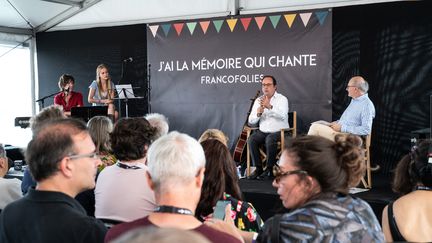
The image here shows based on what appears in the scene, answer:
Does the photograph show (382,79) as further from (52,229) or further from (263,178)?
(52,229)

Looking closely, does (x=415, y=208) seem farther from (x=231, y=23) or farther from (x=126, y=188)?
(x=231, y=23)

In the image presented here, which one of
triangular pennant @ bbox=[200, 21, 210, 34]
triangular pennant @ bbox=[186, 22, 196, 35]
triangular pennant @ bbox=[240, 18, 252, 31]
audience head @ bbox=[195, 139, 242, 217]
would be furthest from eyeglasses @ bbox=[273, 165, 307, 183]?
triangular pennant @ bbox=[186, 22, 196, 35]

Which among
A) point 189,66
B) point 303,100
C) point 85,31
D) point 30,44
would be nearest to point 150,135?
point 303,100

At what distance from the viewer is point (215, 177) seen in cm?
224

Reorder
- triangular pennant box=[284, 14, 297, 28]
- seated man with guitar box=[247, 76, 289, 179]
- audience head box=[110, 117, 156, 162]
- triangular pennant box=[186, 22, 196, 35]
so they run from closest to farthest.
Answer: audience head box=[110, 117, 156, 162], seated man with guitar box=[247, 76, 289, 179], triangular pennant box=[284, 14, 297, 28], triangular pennant box=[186, 22, 196, 35]

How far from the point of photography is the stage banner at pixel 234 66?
23.7 feet

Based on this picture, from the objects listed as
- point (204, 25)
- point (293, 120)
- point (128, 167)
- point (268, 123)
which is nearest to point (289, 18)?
point (204, 25)

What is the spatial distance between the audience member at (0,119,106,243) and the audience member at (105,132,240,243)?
15 centimetres

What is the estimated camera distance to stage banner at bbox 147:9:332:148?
23.7 ft

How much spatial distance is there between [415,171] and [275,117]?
4.57m

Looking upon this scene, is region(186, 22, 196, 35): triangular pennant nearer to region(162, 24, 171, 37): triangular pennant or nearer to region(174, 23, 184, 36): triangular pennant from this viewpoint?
region(174, 23, 184, 36): triangular pennant

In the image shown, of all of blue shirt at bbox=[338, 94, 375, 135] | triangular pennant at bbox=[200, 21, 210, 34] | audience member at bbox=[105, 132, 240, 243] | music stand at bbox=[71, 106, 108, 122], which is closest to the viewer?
audience member at bbox=[105, 132, 240, 243]

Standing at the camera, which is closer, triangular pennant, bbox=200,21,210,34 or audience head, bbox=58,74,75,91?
audience head, bbox=58,74,75,91

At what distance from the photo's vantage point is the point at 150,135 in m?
2.90
